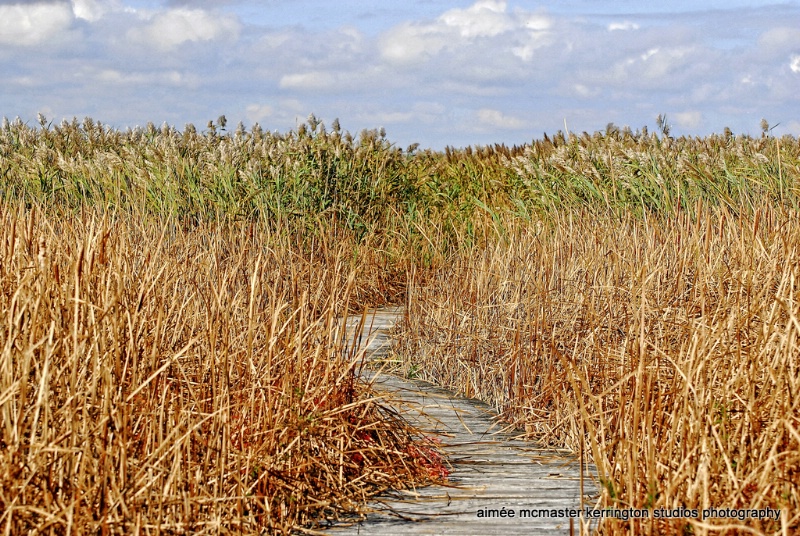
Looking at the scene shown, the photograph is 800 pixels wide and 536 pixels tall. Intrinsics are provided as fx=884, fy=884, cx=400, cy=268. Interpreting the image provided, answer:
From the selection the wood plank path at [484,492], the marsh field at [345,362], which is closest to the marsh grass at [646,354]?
the marsh field at [345,362]

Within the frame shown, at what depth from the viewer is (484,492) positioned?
4.37m

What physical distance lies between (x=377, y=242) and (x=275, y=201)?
1.46 m

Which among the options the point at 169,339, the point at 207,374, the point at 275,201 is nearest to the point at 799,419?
the point at 207,374

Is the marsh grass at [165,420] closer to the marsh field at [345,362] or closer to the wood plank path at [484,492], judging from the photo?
the marsh field at [345,362]

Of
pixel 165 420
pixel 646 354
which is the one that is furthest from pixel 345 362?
pixel 646 354

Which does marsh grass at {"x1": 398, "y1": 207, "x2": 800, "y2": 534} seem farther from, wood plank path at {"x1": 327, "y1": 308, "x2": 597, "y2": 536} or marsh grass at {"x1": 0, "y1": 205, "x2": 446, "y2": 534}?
marsh grass at {"x1": 0, "y1": 205, "x2": 446, "y2": 534}

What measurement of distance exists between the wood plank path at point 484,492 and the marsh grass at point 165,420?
0.61 ft

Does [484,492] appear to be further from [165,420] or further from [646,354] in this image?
[165,420]

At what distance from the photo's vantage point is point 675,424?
3.57 m

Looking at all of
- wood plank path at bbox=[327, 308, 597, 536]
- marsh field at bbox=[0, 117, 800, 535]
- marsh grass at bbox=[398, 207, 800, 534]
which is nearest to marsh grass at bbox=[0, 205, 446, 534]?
marsh field at bbox=[0, 117, 800, 535]

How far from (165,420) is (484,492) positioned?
1592mm

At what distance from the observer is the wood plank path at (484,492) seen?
394 cm

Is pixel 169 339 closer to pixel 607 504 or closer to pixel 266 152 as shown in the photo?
pixel 607 504

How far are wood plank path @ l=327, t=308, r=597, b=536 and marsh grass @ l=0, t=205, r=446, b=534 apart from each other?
0.61 feet
